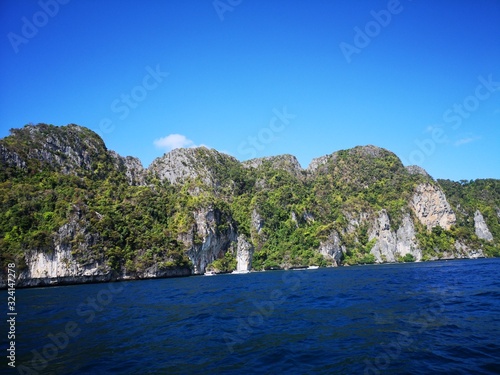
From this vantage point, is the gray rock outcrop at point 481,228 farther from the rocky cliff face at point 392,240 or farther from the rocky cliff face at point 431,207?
the rocky cliff face at point 392,240

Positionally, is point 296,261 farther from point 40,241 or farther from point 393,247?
point 40,241

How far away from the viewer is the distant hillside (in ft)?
295

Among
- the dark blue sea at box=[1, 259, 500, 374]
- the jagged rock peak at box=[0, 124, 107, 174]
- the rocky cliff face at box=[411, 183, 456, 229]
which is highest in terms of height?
the jagged rock peak at box=[0, 124, 107, 174]

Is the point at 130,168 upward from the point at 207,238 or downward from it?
upward

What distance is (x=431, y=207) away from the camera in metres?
A: 184

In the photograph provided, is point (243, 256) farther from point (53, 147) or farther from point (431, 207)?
point (431, 207)

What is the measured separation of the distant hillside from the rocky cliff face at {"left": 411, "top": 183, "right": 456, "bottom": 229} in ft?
1.83

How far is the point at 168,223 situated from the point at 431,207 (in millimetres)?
140821

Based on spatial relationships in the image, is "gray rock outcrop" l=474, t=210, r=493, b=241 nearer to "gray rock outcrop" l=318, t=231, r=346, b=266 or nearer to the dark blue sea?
"gray rock outcrop" l=318, t=231, r=346, b=266

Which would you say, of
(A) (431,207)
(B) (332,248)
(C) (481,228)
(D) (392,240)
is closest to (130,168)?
(B) (332,248)

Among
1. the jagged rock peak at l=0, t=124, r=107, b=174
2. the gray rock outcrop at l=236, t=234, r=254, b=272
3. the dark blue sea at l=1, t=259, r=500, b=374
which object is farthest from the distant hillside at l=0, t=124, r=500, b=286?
the dark blue sea at l=1, t=259, r=500, b=374

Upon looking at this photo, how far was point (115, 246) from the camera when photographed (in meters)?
99.9

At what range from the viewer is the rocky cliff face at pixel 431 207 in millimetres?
181375

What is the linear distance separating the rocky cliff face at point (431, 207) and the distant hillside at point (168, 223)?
0.56 m
